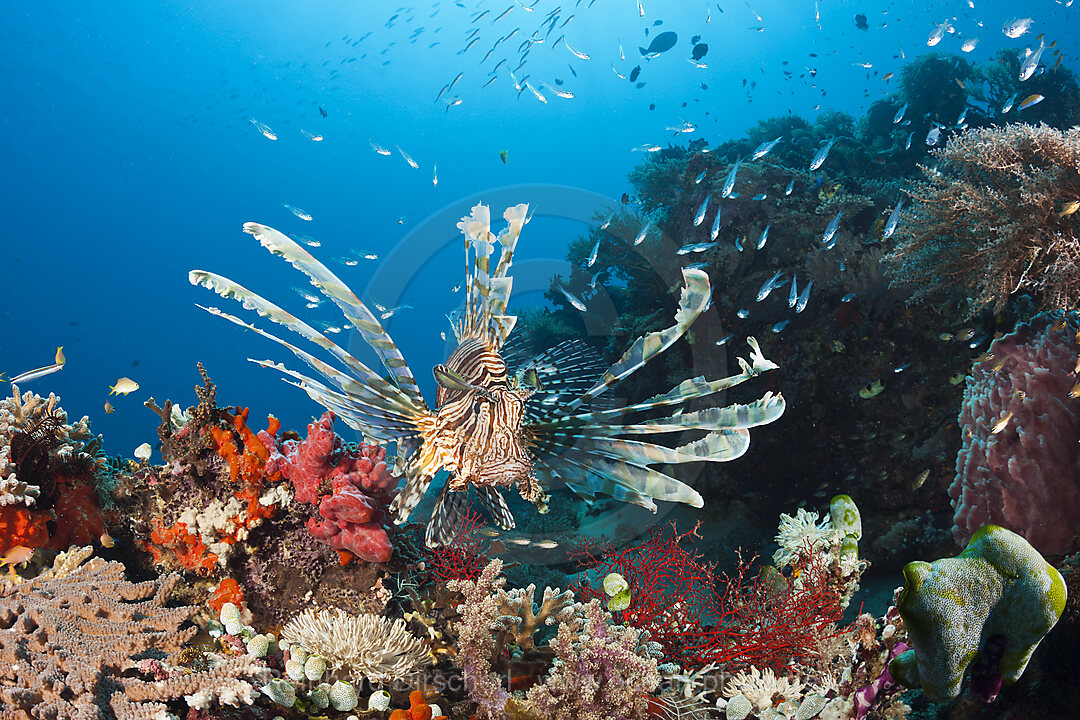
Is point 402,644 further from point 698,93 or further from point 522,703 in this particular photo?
point 698,93

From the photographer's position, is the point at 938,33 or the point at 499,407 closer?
the point at 499,407

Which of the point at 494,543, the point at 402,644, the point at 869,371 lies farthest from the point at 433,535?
the point at 869,371

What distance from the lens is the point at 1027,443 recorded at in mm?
3385

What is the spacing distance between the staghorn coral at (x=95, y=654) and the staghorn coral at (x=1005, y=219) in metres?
5.44

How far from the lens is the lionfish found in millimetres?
1971

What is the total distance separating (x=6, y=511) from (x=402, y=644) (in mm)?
2285

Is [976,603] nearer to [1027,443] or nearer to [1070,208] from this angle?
[1027,443]

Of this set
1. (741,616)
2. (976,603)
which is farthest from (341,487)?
(976,603)

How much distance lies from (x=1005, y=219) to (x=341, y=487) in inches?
207

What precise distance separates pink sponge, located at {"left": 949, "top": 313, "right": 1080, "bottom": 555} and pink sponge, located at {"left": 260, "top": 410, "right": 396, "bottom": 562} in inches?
157

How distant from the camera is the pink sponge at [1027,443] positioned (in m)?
3.25

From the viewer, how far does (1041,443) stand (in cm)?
333

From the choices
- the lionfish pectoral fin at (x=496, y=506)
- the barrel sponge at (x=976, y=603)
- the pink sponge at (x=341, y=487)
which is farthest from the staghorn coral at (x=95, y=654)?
the barrel sponge at (x=976, y=603)

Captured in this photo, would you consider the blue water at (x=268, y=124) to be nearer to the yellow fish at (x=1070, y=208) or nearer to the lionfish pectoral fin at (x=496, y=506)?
the yellow fish at (x=1070, y=208)
